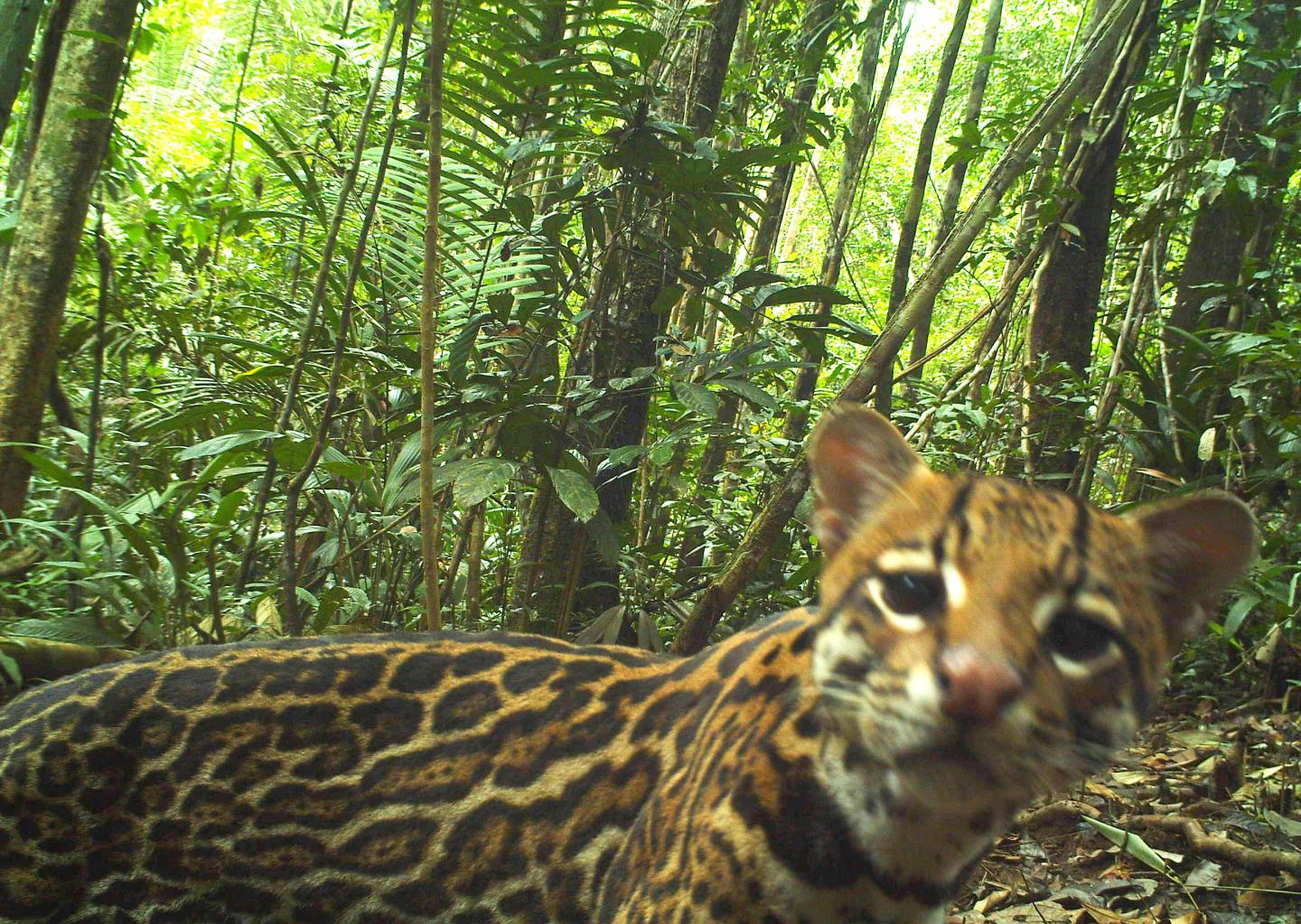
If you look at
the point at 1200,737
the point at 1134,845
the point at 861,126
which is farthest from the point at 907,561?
the point at 861,126

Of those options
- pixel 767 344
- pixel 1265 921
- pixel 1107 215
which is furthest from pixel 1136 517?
pixel 1107 215

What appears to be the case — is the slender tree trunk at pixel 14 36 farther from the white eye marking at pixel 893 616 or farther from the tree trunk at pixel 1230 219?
the tree trunk at pixel 1230 219

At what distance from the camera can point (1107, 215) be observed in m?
6.90

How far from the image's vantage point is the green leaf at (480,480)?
3.88 meters

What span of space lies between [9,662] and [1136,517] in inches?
160

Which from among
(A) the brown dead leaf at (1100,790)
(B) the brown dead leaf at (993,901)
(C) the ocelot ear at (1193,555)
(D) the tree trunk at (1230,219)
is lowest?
(B) the brown dead leaf at (993,901)

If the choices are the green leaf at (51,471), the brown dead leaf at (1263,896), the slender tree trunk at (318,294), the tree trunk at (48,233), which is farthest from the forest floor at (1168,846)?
the tree trunk at (48,233)

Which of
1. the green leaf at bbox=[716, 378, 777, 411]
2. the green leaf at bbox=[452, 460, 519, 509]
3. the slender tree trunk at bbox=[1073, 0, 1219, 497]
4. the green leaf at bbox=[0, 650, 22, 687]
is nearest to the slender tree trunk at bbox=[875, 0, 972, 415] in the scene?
the slender tree trunk at bbox=[1073, 0, 1219, 497]

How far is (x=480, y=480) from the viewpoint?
157 inches

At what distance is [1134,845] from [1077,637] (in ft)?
8.19

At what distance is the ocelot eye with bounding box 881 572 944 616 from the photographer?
1.75 meters

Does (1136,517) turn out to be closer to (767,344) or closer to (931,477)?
(931,477)

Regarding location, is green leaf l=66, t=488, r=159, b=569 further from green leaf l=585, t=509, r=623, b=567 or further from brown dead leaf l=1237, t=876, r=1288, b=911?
brown dead leaf l=1237, t=876, r=1288, b=911

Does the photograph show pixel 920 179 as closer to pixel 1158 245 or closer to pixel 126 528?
pixel 1158 245
